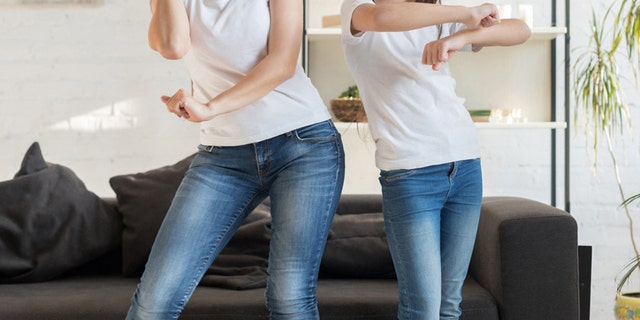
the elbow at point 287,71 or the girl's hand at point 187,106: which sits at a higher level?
the elbow at point 287,71

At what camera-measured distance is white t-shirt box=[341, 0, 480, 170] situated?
1.67 metres

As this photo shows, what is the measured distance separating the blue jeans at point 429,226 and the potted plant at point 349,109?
5.10 feet

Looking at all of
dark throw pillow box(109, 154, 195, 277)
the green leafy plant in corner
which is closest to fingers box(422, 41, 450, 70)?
dark throw pillow box(109, 154, 195, 277)

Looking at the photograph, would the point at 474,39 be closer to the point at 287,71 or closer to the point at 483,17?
the point at 483,17

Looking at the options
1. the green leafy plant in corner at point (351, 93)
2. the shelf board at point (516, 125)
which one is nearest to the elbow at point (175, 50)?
the shelf board at point (516, 125)

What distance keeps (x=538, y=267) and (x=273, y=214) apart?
0.89 meters

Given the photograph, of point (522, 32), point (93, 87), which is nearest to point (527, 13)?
point (522, 32)

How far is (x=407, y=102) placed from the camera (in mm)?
1693

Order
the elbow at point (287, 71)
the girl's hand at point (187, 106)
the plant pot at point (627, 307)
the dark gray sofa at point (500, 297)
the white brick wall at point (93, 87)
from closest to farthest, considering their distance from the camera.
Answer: the girl's hand at point (187, 106) < the elbow at point (287, 71) < the dark gray sofa at point (500, 297) < the plant pot at point (627, 307) < the white brick wall at point (93, 87)

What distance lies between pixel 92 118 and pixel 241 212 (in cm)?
216

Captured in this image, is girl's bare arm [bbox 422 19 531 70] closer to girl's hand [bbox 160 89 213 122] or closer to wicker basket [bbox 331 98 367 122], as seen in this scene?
girl's hand [bbox 160 89 213 122]

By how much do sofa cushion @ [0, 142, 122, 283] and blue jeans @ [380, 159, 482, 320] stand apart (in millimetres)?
1259

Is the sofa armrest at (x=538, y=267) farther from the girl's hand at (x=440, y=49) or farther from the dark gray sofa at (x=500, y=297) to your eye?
the girl's hand at (x=440, y=49)

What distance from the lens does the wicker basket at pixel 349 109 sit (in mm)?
3273
